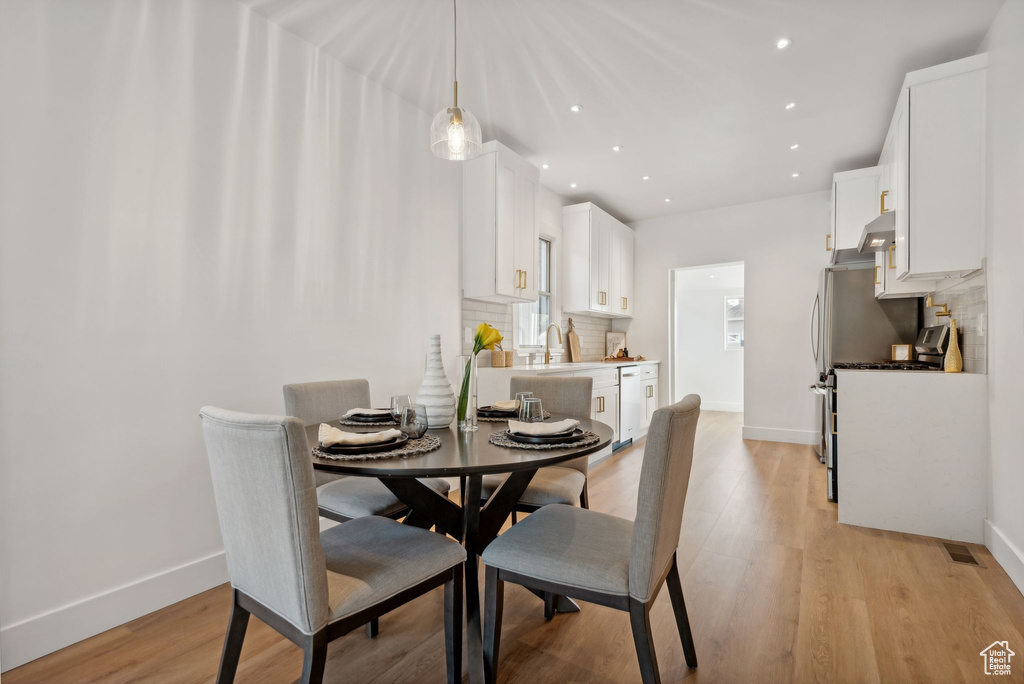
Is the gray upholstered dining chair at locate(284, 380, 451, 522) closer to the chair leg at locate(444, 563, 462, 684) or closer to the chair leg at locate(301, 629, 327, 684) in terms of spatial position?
the chair leg at locate(444, 563, 462, 684)

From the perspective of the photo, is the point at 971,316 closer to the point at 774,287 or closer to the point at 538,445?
the point at 774,287

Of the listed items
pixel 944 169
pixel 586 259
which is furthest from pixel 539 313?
pixel 944 169

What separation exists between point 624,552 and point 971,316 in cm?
274

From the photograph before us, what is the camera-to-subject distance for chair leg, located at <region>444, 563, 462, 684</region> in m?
1.33

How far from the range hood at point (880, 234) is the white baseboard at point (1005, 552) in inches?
69.6

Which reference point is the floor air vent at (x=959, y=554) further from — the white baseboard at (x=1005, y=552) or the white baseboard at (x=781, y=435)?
the white baseboard at (x=781, y=435)

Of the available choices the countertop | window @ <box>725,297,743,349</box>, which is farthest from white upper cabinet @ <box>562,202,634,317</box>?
window @ <box>725,297,743,349</box>

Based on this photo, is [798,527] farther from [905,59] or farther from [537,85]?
[537,85]

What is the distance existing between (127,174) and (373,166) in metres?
1.28

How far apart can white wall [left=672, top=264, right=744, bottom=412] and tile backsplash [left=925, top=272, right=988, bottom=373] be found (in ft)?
14.6

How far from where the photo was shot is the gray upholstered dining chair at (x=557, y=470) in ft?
6.34

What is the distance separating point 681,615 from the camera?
5.02 ft

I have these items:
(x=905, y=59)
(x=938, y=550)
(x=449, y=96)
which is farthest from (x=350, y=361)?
(x=905, y=59)

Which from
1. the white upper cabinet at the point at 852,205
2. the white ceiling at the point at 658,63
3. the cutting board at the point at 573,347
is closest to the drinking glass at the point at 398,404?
the white ceiling at the point at 658,63
